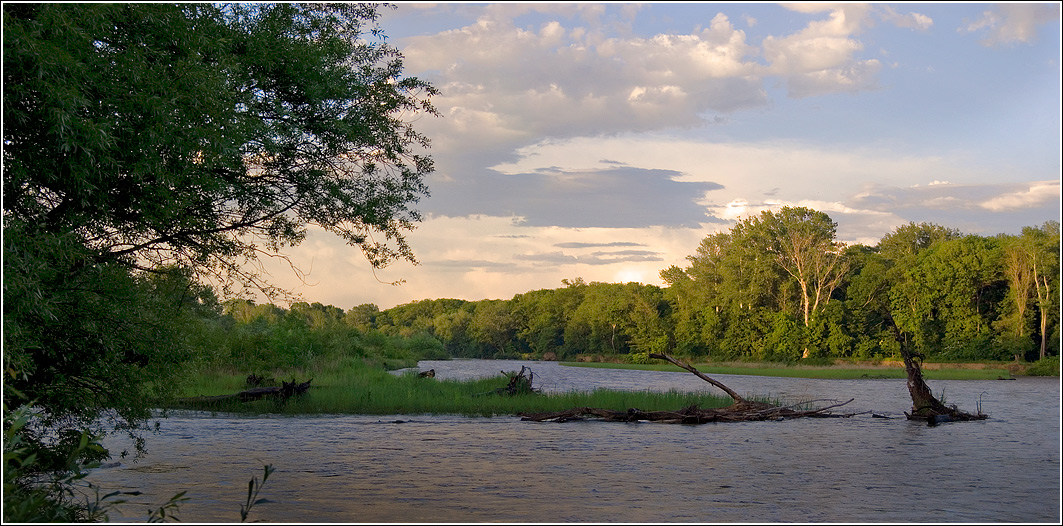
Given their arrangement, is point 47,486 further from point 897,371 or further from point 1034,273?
point 897,371

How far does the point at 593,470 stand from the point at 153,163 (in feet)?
33.5

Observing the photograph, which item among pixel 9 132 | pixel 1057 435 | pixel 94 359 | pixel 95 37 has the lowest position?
pixel 1057 435

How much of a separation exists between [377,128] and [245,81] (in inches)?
107

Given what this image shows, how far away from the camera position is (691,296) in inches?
3718

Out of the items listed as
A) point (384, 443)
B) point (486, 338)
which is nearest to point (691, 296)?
point (486, 338)

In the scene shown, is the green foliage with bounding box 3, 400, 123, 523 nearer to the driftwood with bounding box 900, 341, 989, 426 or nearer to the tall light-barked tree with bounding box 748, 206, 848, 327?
the driftwood with bounding box 900, 341, 989, 426

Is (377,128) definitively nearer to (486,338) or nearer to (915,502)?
(915,502)

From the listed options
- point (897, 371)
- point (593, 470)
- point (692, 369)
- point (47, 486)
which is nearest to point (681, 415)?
point (692, 369)

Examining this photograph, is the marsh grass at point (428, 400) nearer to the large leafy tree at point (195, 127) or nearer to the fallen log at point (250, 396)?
the fallen log at point (250, 396)

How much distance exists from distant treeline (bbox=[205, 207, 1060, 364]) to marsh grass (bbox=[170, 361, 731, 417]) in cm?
341

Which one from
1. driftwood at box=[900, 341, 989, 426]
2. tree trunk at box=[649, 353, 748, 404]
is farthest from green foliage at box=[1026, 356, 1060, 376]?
tree trunk at box=[649, 353, 748, 404]

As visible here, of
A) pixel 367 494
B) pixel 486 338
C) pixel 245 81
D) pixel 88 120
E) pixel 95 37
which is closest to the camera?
pixel 88 120

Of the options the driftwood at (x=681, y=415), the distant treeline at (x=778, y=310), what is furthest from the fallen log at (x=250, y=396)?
the driftwood at (x=681, y=415)

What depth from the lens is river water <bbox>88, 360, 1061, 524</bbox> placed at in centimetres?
1239
